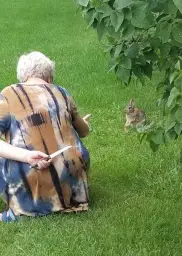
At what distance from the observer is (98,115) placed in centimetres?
726

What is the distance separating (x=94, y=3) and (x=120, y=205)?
2.14 m

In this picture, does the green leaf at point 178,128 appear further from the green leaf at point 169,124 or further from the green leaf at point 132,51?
the green leaf at point 132,51

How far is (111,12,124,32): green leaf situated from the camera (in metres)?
2.63

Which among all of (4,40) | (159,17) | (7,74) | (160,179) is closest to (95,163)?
(160,179)

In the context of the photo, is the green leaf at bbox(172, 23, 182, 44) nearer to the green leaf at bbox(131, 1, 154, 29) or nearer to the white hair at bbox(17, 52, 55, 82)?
the green leaf at bbox(131, 1, 154, 29)

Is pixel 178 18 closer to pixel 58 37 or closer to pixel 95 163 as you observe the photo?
pixel 95 163

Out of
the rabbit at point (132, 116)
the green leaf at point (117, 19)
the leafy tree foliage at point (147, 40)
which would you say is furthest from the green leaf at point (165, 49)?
the rabbit at point (132, 116)

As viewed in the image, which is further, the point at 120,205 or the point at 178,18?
the point at 120,205

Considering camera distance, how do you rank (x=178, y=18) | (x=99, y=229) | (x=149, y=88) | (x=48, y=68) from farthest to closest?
(x=149, y=88)
(x=48, y=68)
(x=99, y=229)
(x=178, y=18)

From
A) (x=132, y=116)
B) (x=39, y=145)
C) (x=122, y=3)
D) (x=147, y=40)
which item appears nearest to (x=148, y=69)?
(x=147, y=40)

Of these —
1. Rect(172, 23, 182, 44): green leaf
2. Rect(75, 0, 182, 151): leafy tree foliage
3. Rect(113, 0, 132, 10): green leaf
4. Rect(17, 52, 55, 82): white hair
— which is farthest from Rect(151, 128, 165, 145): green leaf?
Rect(17, 52, 55, 82): white hair

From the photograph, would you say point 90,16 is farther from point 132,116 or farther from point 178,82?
point 132,116

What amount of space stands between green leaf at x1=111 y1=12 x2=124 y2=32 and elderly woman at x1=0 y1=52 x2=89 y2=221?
67.1 inches

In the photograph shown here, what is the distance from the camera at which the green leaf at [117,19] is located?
8.64 ft
